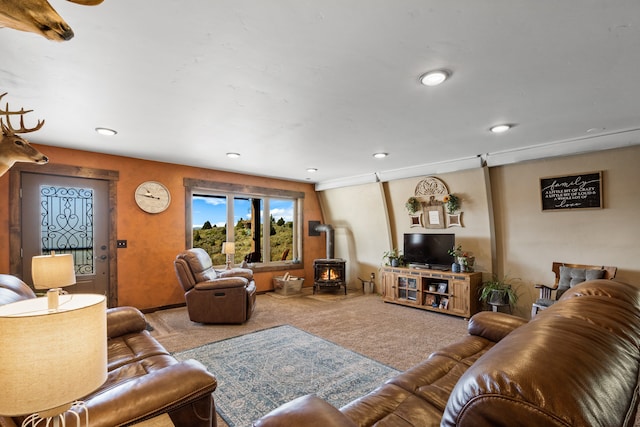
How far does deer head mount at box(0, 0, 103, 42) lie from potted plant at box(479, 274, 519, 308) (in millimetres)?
5045

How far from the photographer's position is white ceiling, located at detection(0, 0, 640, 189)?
1539mm

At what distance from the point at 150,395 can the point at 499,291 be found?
14.8 feet

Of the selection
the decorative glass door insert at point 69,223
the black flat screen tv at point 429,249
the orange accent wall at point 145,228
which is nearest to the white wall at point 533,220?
the black flat screen tv at point 429,249

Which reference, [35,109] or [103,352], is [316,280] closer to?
[35,109]

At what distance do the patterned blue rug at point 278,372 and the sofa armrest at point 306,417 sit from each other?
137 cm

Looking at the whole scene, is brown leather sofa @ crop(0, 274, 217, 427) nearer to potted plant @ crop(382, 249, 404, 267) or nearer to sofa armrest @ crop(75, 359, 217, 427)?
sofa armrest @ crop(75, 359, 217, 427)

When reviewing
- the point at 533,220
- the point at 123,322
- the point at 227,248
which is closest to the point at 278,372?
the point at 123,322

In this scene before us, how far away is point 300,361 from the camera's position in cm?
300

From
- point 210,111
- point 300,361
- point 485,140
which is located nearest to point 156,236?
point 210,111

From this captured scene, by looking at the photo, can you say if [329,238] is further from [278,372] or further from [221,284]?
[278,372]

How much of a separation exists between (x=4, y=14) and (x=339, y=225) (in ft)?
20.8

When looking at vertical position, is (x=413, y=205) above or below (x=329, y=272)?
above

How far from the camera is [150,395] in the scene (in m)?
1.27

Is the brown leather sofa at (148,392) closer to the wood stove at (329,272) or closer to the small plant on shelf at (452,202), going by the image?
the wood stove at (329,272)
